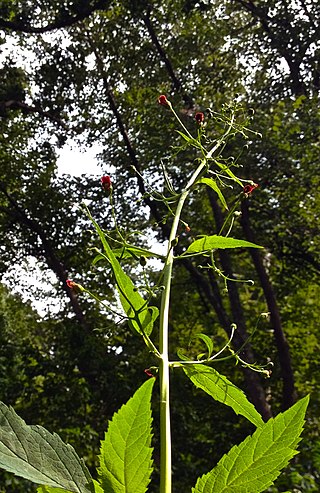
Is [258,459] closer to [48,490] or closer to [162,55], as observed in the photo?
[48,490]

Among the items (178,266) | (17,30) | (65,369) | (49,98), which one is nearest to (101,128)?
(49,98)

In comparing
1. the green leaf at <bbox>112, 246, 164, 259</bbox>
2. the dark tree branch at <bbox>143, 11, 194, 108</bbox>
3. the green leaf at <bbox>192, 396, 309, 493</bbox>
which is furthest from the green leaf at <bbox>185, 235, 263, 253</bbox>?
the dark tree branch at <bbox>143, 11, 194, 108</bbox>

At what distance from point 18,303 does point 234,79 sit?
311 centimetres

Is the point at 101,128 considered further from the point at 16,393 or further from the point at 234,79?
the point at 16,393

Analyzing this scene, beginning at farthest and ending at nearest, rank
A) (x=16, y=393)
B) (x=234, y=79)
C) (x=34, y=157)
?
1. (x=34, y=157)
2. (x=234, y=79)
3. (x=16, y=393)

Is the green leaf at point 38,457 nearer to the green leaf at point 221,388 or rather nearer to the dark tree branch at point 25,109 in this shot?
the green leaf at point 221,388

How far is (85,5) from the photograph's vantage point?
458 centimetres

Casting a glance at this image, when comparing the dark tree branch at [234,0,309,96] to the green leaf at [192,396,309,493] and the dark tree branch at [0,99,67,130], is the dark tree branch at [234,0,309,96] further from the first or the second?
the green leaf at [192,396,309,493]

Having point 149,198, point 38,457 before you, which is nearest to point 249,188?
point 38,457

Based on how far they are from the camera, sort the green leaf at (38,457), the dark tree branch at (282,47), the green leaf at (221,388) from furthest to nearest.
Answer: the dark tree branch at (282,47), the green leaf at (221,388), the green leaf at (38,457)

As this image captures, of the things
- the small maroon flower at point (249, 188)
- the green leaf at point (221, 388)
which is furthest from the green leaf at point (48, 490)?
the small maroon flower at point (249, 188)

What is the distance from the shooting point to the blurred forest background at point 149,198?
4812 mm

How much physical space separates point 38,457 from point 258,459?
9 centimetres

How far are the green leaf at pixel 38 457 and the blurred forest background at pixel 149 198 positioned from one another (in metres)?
4.28
